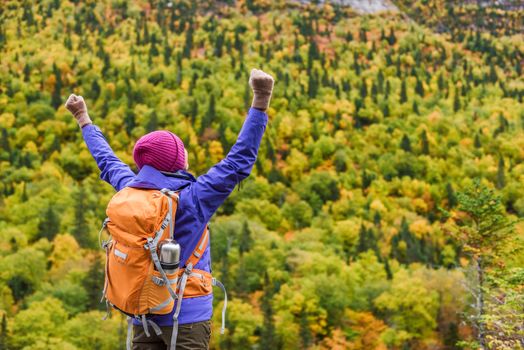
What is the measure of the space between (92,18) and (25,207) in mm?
120547

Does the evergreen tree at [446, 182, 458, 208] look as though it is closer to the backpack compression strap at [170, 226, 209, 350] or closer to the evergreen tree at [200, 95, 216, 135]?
the evergreen tree at [200, 95, 216, 135]

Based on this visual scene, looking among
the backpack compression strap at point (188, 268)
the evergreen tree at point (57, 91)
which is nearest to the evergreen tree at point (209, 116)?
the evergreen tree at point (57, 91)

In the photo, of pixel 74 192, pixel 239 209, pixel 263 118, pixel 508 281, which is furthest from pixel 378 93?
pixel 263 118

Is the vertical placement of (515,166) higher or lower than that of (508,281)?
lower

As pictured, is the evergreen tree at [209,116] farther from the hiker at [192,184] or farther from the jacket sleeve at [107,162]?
the hiker at [192,184]

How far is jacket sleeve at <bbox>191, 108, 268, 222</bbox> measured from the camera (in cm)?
380

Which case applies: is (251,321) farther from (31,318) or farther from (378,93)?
(378,93)

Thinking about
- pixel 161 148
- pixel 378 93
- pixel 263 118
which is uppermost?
pixel 263 118

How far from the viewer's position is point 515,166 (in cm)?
12150

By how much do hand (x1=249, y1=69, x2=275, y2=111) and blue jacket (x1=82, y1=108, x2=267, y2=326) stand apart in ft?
0.21

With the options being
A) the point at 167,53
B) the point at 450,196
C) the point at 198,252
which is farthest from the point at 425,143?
the point at 198,252

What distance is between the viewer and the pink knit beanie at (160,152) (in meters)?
4.02

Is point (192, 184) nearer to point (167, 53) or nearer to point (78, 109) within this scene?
point (78, 109)

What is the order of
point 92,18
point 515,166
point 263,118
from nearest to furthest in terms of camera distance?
1. point 263,118
2. point 515,166
3. point 92,18
